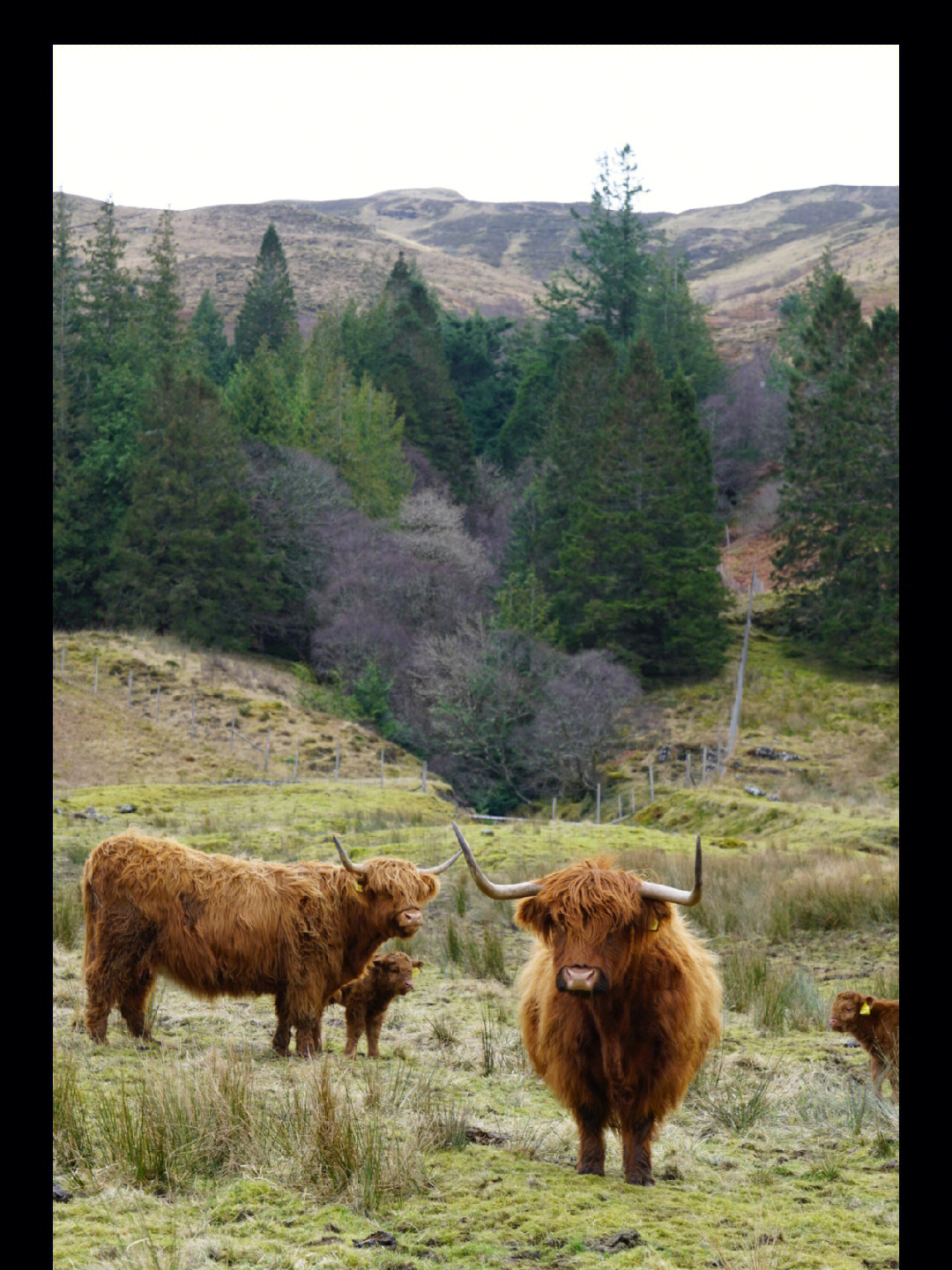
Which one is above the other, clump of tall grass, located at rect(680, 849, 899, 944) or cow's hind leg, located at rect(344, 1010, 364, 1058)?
cow's hind leg, located at rect(344, 1010, 364, 1058)

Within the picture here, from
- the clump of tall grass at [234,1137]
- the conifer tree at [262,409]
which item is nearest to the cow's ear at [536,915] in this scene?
the clump of tall grass at [234,1137]

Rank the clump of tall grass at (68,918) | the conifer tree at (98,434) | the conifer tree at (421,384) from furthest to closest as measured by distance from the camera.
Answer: the conifer tree at (421,384)
the conifer tree at (98,434)
the clump of tall grass at (68,918)

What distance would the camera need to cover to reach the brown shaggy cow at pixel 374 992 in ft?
22.6

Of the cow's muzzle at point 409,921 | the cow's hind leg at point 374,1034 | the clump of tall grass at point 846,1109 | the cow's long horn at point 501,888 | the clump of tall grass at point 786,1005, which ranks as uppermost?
the cow's long horn at point 501,888

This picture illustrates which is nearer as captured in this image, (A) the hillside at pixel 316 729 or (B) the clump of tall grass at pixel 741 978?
(B) the clump of tall grass at pixel 741 978

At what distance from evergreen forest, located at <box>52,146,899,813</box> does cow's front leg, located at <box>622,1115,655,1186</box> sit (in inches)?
1118

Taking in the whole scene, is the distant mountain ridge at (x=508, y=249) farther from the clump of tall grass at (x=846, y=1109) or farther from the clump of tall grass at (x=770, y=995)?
the clump of tall grass at (x=846, y=1109)

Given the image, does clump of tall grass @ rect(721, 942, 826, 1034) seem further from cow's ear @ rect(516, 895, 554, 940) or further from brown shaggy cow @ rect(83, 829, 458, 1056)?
cow's ear @ rect(516, 895, 554, 940)

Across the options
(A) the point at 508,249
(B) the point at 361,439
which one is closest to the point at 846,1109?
(B) the point at 361,439

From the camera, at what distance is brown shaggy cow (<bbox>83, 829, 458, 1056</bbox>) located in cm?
674

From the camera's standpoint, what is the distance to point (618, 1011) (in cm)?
467

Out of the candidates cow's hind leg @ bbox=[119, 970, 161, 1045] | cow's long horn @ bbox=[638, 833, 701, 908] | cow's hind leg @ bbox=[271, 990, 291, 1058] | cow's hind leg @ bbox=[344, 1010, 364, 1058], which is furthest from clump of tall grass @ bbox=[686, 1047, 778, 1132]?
cow's hind leg @ bbox=[119, 970, 161, 1045]

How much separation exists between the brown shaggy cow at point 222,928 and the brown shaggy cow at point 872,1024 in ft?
8.06

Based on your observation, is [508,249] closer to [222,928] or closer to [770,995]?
[770,995]
